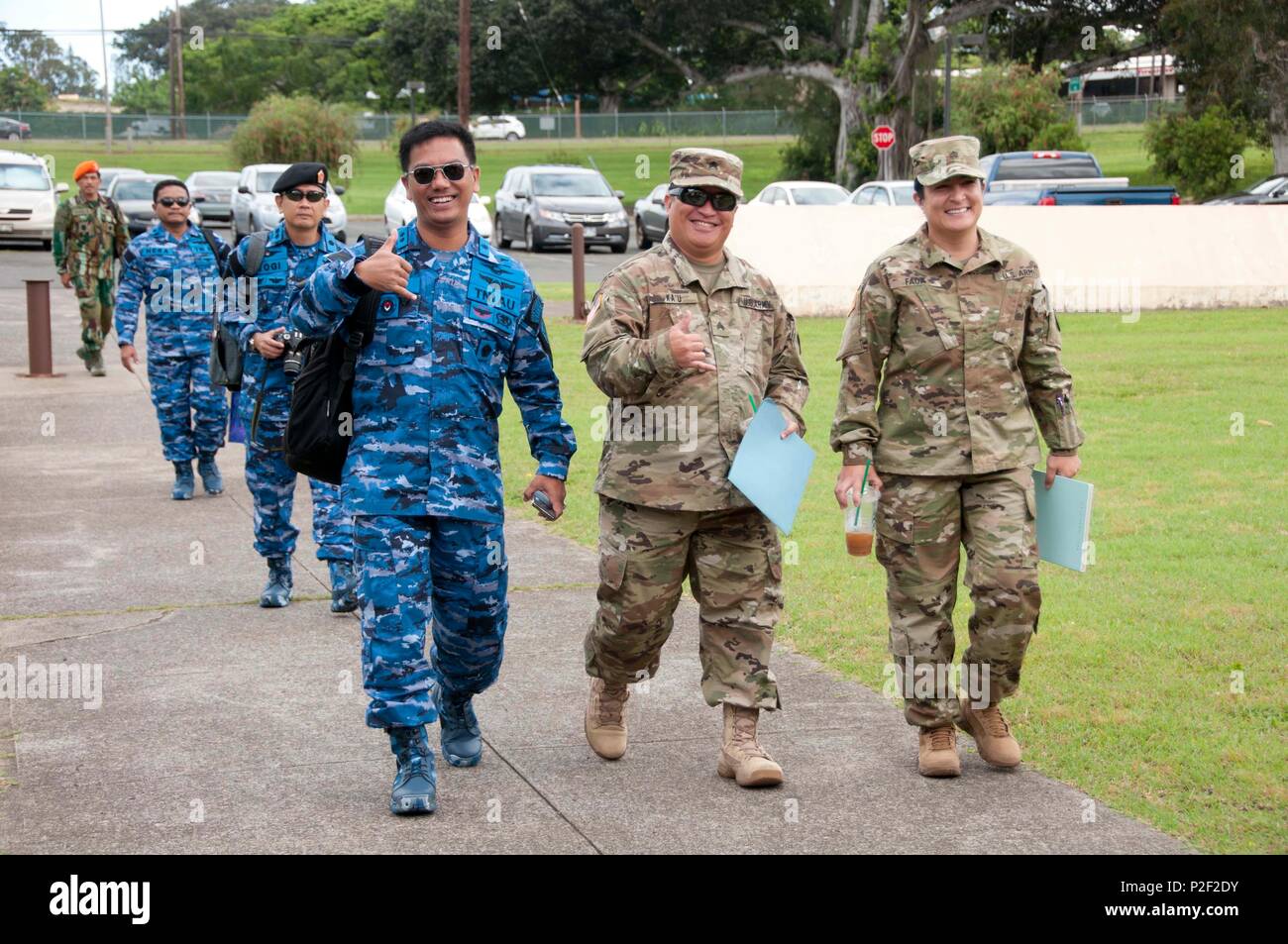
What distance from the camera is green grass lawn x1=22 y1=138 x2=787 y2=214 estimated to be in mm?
54594

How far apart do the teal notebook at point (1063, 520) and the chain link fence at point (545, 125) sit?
54.6 m

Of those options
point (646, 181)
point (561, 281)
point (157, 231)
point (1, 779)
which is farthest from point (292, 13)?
point (1, 779)

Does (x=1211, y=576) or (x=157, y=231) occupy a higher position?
(x=157, y=231)

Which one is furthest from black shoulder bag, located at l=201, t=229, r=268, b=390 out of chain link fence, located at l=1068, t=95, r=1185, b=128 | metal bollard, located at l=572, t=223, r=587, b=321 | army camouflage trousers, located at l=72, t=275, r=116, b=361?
Answer: chain link fence, located at l=1068, t=95, r=1185, b=128

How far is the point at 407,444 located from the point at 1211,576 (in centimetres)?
445

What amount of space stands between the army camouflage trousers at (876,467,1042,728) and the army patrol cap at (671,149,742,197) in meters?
1.08

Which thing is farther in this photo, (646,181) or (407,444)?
(646,181)

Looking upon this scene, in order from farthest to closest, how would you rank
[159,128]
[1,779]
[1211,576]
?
[159,128] → [1211,576] → [1,779]

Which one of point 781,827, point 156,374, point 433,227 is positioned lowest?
point 781,827

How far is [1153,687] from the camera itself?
624cm

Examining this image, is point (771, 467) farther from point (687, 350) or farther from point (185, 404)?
point (185, 404)

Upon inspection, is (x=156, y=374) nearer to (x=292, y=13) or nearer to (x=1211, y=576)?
(x=1211, y=576)

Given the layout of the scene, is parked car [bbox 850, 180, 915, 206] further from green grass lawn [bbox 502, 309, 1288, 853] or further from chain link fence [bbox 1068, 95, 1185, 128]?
chain link fence [bbox 1068, 95, 1185, 128]

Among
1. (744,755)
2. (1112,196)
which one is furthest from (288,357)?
(1112,196)
